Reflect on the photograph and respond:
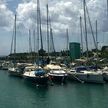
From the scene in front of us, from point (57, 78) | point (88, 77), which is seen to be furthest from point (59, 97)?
point (88, 77)

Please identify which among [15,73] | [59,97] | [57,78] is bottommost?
[59,97]

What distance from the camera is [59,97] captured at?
51.3m

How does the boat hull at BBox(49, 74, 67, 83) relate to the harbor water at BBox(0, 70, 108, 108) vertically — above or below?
above

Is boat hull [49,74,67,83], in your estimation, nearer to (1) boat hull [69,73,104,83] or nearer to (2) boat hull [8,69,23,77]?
(1) boat hull [69,73,104,83]

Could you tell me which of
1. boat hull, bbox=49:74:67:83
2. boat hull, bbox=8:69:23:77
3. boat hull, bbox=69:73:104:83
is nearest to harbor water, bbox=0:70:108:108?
boat hull, bbox=49:74:67:83

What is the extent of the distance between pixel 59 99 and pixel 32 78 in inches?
584

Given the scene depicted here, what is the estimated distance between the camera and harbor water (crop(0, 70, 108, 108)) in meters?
45.2

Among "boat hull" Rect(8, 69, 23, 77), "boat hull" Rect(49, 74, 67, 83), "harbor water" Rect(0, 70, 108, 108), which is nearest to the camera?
"harbor water" Rect(0, 70, 108, 108)

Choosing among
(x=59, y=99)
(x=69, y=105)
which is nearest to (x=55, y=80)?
(x=59, y=99)

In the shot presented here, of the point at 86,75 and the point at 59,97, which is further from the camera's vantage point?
the point at 86,75

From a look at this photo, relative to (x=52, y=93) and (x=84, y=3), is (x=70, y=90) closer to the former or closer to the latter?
(x=52, y=93)

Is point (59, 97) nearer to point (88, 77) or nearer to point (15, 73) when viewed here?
point (88, 77)

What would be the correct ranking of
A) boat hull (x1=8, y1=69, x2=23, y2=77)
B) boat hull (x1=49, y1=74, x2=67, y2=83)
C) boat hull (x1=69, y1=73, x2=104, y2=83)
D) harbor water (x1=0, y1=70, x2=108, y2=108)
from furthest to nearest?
boat hull (x1=8, y1=69, x2=23, y2=77) → boat hull (x1=49, y1=74, x2=67, y2=83) → boat hull (x1=69, y1=73, x2=104, y2=83) → harbor water (x1=0, y1=70, x2=108, y2=108)

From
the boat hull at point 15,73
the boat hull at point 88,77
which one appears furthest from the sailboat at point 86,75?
the boat hull at point 15,73
